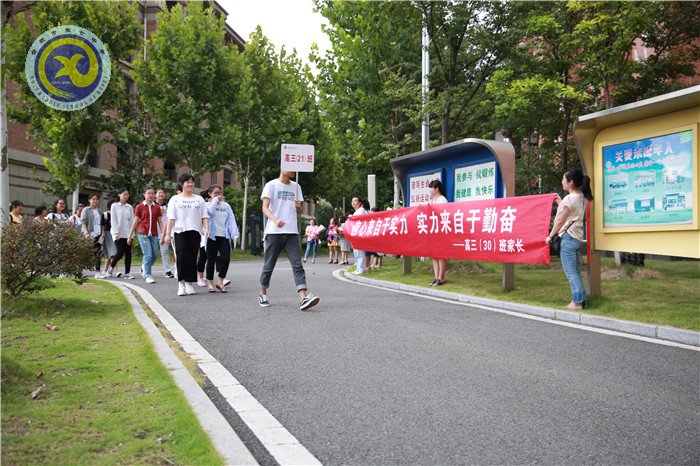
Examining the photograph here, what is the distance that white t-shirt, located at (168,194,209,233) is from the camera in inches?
395

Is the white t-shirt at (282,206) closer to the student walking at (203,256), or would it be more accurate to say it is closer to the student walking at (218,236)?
the student walking at (218,236)

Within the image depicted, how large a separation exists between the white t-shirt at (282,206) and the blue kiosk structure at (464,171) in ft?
13.5

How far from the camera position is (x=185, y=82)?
2620 cm

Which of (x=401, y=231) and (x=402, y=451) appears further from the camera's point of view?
(x=401, y=231)

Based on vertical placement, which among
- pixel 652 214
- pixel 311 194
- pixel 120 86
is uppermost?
pixel 120 86

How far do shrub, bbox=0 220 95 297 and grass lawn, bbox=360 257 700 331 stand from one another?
6281 mm

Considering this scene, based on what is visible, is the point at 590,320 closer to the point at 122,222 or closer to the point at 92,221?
the point at 122,222

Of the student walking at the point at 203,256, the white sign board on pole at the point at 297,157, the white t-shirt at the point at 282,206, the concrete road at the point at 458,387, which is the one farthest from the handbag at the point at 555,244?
the student walking at the point at 203,256

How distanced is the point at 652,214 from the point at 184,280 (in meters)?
7.40

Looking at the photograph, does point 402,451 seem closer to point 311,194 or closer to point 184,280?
point 184,280

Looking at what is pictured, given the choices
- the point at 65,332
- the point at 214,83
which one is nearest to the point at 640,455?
the point at 65,332

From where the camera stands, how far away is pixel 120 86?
949 inches

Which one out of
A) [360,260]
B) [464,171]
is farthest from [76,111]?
[464,171]

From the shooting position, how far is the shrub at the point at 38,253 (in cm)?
703
